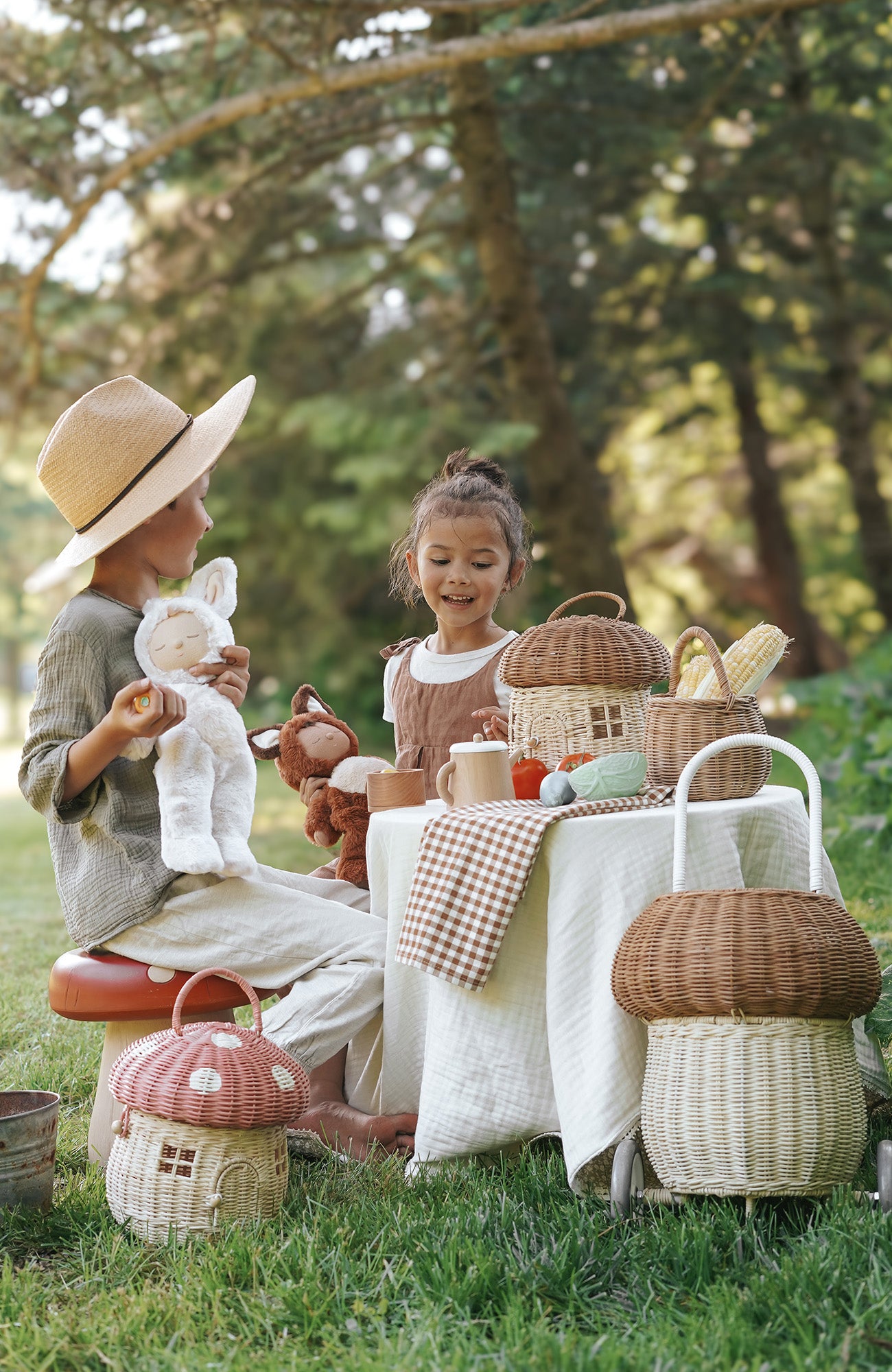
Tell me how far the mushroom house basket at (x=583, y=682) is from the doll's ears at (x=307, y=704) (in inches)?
29.9

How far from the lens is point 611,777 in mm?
2936

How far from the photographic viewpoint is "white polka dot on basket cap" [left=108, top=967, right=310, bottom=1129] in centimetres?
265

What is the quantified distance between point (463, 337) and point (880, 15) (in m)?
3.68

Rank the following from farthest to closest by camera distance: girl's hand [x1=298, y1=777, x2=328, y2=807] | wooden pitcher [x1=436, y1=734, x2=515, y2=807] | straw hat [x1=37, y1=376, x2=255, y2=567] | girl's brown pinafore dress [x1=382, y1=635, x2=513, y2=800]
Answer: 1. girl's brown pinafore dress [x1=382, y1=635, x2=513, y2=800]
2. girl's hand [x1=298, y1=777, x2=328, y2=807]
3. straw hat [x1=37, y1=376, x2=255, y2=567]
4. wooden pitcher [x1=436, y1=734, x2=515, y2=807]

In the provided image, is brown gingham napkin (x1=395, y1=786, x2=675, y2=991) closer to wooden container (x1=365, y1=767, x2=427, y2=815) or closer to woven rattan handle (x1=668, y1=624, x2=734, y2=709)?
woven rattan handle (x1=668, y1=624, x2=734, y2=709)

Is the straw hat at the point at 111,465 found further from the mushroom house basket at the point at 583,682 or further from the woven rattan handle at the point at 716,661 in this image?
the woven rattan handle at the point at 716,661

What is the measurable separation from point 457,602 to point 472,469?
0.48 meters

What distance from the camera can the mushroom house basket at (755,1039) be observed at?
244cm

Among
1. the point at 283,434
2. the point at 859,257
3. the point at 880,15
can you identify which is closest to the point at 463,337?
the point at 283,434

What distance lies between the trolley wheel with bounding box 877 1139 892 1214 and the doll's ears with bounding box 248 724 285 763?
6.38 ft

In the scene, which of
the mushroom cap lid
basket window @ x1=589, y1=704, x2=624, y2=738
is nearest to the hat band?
the mushroom cap lid

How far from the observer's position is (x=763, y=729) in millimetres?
3158

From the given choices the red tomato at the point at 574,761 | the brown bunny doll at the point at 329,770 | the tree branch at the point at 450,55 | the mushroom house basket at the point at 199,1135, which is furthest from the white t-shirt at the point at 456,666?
the tree branch at the point at 450,55

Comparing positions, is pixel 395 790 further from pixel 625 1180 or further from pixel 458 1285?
pixel 458 1285
